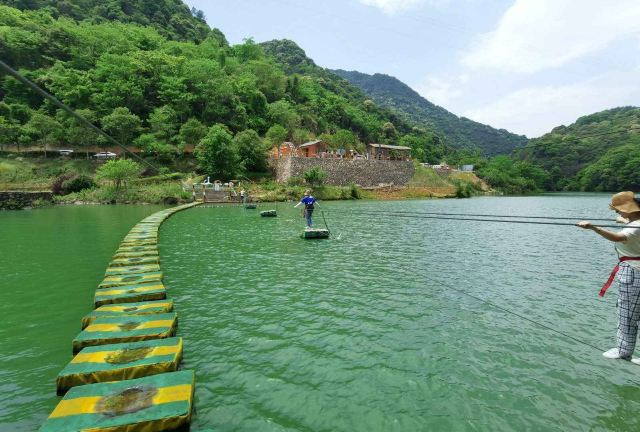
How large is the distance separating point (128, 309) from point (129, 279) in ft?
7.68

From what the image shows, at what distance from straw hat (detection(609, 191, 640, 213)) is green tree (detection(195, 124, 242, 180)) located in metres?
52.4

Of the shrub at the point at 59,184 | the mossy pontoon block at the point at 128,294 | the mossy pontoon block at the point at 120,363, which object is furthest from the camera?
the shrub at the point at 59,184

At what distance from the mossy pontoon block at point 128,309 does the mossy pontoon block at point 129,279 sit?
53.3 inches

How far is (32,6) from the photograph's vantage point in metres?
89.7

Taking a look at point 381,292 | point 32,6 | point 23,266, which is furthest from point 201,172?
point 32,6

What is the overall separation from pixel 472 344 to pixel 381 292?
3491mm

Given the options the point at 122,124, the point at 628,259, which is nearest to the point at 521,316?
the point at 628,259

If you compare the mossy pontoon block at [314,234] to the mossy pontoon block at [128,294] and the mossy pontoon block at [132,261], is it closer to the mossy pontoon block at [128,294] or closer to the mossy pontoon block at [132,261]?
the mossy pontoon block at [132,261]

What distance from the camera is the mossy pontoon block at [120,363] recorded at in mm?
4656

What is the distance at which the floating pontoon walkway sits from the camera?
380 centimetres

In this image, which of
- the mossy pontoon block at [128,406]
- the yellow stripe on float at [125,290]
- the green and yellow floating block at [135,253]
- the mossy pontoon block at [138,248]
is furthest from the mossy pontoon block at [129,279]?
the mossy pontoon block at [128,406]

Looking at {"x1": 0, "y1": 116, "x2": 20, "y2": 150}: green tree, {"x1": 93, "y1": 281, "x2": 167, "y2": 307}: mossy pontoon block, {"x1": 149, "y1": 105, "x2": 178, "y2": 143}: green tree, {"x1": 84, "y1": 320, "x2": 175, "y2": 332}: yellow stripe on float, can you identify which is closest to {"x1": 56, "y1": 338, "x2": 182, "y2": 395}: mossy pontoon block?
{"x1": 84, "y1": 320, "x2": 175, "y2": 332}: yellow stripe on float

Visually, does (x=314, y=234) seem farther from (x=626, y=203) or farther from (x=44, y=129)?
(x=44, y=129)

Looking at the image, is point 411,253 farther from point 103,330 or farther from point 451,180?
point 451,180
